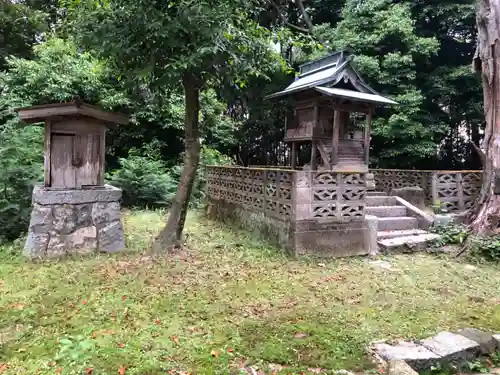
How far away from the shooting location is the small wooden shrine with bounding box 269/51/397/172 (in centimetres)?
734

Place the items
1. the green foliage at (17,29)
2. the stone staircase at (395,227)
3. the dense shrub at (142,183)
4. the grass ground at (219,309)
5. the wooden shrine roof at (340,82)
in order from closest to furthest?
the grass ground at (219,309) → the stone staircase at (395,227) → the wooden shrine roof at (340,82) → the dense shrub at (142,183) → the green foliage at (17,29)

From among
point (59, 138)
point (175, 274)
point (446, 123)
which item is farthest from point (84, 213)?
point (446, 123)

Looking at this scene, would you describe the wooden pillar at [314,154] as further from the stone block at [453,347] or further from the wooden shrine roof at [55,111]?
the stone block at [453,347]

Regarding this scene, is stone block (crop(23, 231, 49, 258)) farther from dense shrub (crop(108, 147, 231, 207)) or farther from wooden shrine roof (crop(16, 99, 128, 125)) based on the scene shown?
dense shrub (crop(108, 147, 231, 207))

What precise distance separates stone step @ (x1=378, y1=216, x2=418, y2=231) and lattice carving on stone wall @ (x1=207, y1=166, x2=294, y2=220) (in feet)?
7.28

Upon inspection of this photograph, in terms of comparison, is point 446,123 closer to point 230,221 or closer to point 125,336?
point 230,221

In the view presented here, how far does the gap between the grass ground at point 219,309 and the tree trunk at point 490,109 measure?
1202 mm

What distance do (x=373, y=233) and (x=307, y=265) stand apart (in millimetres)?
1425

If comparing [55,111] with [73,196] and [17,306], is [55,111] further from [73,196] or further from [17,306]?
[17,306]

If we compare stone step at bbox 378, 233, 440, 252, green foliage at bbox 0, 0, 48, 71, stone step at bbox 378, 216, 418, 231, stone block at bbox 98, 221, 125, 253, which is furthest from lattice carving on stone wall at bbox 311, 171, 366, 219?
green foliage at bbox 0, 0, 48, 71

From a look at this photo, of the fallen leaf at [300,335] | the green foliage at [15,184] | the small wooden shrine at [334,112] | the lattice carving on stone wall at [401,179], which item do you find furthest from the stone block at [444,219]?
the green foliage at [15,184]

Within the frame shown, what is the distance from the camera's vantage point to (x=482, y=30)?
6516 millimetres

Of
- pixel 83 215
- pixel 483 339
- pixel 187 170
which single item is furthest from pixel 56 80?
pixel 483 339

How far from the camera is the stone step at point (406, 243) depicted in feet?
19.3
